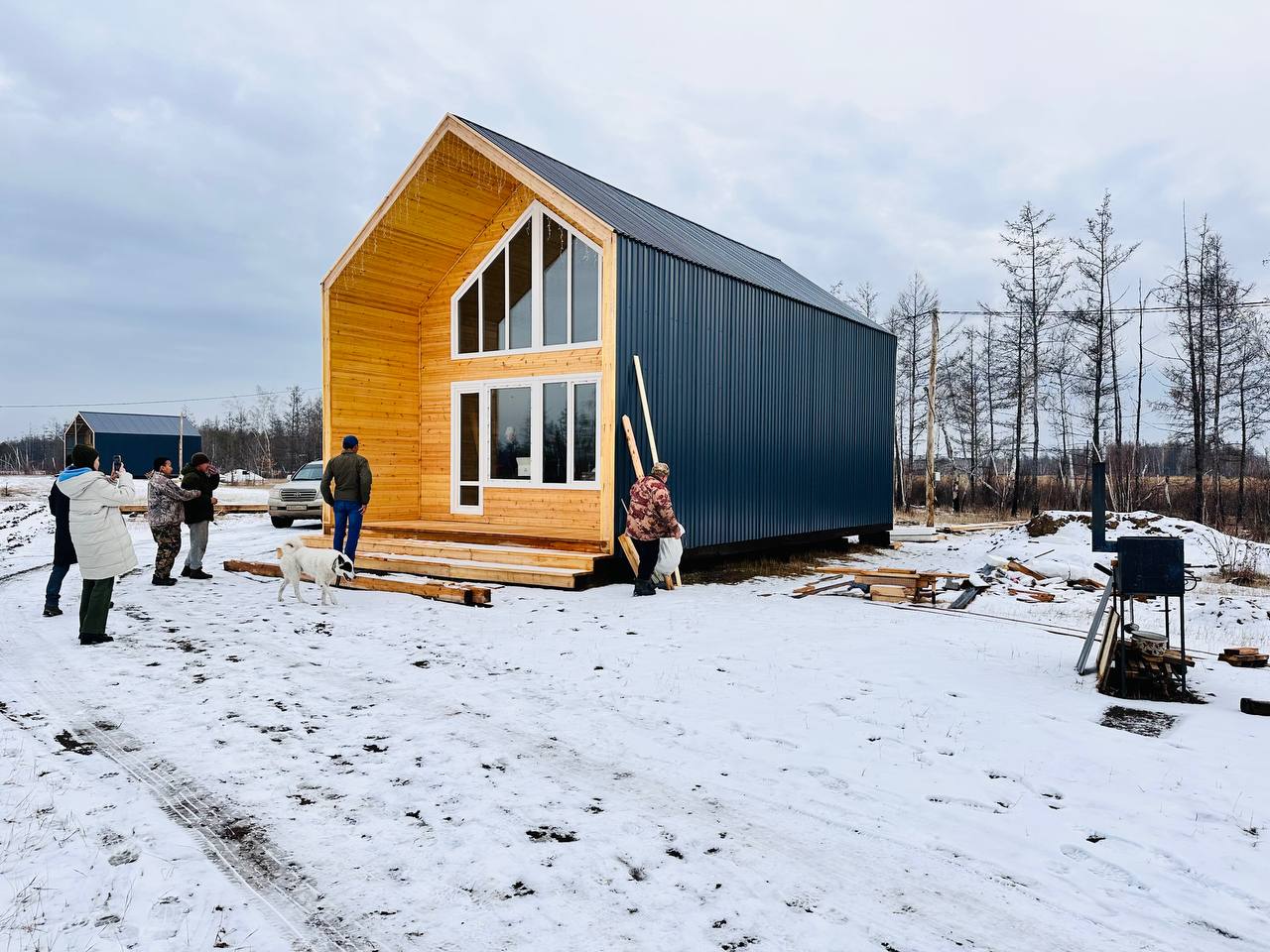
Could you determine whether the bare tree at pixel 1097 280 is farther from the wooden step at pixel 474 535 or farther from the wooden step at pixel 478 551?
the wooden step at pixel 478 551

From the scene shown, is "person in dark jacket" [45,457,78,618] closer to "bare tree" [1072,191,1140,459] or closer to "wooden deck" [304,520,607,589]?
"wooden deck" [304,520,607,589]

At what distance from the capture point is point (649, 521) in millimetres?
8594

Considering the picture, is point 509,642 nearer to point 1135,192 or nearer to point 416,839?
point 416,839

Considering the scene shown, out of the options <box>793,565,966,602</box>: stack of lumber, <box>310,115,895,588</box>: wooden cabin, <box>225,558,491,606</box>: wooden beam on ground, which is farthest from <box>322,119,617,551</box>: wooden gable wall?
<box>793,565,966,602</box>: stack of lumber

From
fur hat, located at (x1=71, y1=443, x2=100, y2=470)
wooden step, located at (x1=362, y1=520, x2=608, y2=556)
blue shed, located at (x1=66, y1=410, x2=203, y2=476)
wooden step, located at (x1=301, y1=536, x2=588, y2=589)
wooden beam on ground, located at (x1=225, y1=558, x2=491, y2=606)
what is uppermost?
blue shed, located at (x1=66, y1=410, x2=203, y2=476)

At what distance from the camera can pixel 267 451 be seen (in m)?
56.8

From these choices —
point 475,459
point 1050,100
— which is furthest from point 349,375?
point 1050,100

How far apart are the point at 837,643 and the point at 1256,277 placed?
26.6 m

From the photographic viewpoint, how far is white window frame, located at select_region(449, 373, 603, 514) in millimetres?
A: 10617

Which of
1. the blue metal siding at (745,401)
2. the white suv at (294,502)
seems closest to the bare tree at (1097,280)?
the blue metal siding at (745,401)

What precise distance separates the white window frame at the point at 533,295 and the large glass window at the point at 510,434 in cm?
67

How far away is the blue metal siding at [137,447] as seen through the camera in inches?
1868

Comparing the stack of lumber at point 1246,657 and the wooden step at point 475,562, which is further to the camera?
the wooden step at point 475,562

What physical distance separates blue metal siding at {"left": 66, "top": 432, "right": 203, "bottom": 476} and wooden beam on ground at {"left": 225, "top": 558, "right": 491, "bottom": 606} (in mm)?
43903
